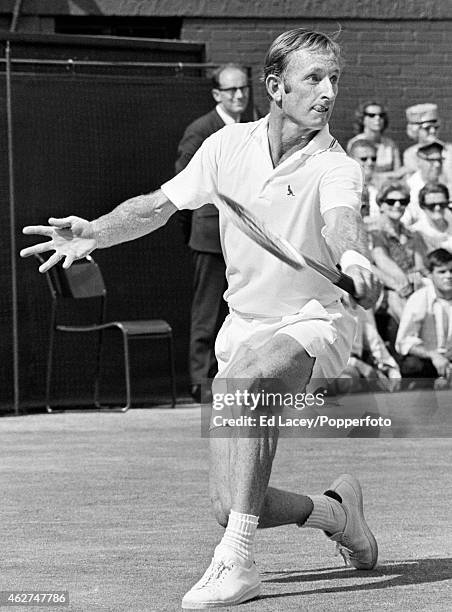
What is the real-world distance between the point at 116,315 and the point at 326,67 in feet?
26.8

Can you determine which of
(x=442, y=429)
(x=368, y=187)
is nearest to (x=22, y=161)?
(x=368, y=187)

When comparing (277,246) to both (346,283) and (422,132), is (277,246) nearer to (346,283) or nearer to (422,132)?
(346,283)

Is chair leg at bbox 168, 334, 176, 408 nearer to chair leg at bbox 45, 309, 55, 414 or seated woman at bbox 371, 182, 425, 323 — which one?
chair leg at bbox 45, 309, 55, 414

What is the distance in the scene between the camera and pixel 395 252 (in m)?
13.6

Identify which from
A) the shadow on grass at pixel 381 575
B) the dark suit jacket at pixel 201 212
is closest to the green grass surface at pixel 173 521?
the shadow on grass at pixel 381 575

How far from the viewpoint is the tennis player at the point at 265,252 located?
5.34 m

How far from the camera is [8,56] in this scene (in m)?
12.6

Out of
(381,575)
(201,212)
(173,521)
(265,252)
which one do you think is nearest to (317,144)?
(265,252)

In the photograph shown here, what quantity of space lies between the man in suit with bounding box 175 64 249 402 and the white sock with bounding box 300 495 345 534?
683 cm

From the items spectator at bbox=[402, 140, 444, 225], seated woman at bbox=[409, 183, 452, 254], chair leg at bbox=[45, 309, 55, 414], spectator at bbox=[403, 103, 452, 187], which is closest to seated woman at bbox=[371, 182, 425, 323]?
seated woman at bbox=[409, 183, 452, 254]

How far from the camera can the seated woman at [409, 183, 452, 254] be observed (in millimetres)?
13758

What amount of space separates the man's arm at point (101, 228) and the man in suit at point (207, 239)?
6.80 meters

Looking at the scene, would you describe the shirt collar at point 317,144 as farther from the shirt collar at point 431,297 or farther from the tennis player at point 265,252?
the shirt collar at point 431,297

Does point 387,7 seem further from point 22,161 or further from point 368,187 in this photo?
point 22,161
